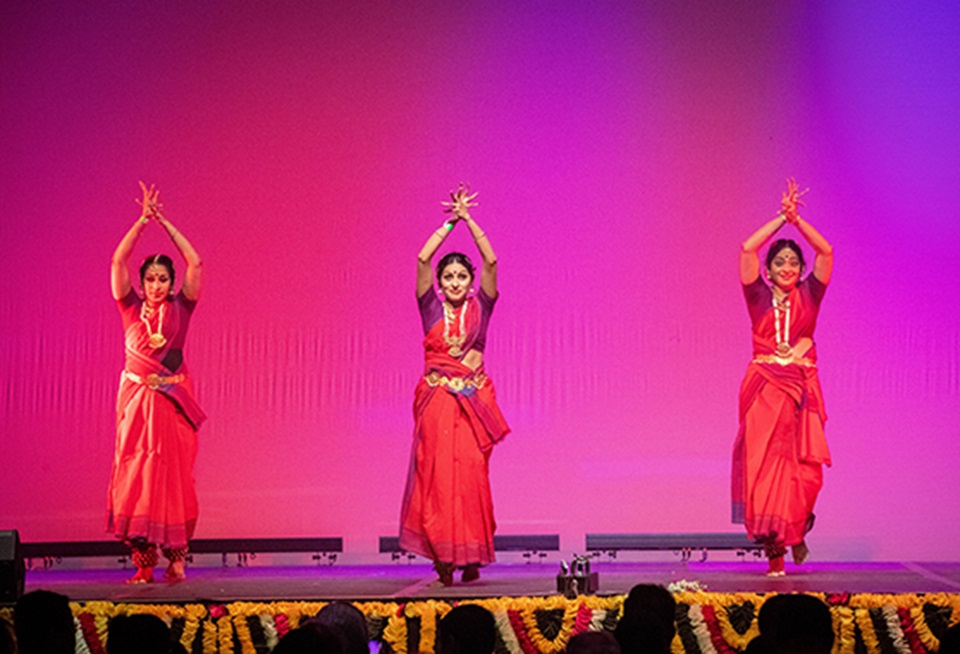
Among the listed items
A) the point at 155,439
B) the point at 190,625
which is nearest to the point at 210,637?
the point at 190,625

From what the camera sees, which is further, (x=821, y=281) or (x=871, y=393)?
(x=871, y=393)

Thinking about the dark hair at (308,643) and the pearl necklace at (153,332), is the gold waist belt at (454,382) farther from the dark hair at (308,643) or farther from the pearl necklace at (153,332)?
the dark hair at (308,643)

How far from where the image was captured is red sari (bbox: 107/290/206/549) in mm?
7062

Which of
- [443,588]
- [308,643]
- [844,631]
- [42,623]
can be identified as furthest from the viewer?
[443,588]

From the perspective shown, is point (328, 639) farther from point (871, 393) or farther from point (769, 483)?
point (871, 393)

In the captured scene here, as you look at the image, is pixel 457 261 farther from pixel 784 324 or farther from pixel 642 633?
pixel 642 633

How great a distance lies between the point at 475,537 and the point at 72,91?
13.1ft

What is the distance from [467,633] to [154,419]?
3621mm

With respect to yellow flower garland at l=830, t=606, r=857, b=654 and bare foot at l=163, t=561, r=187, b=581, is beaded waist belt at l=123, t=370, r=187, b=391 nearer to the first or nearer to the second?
bare foot at l=163, t=561, r=187, b=581

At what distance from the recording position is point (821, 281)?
7289 millimetres

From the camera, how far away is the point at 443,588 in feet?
21.4

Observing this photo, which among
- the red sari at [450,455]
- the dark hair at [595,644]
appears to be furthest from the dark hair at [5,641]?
the red sari at [450,455]

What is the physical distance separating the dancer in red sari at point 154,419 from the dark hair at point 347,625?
2977 mm

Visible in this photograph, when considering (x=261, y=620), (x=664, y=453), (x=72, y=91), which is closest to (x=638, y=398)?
(x=664, y=453)
